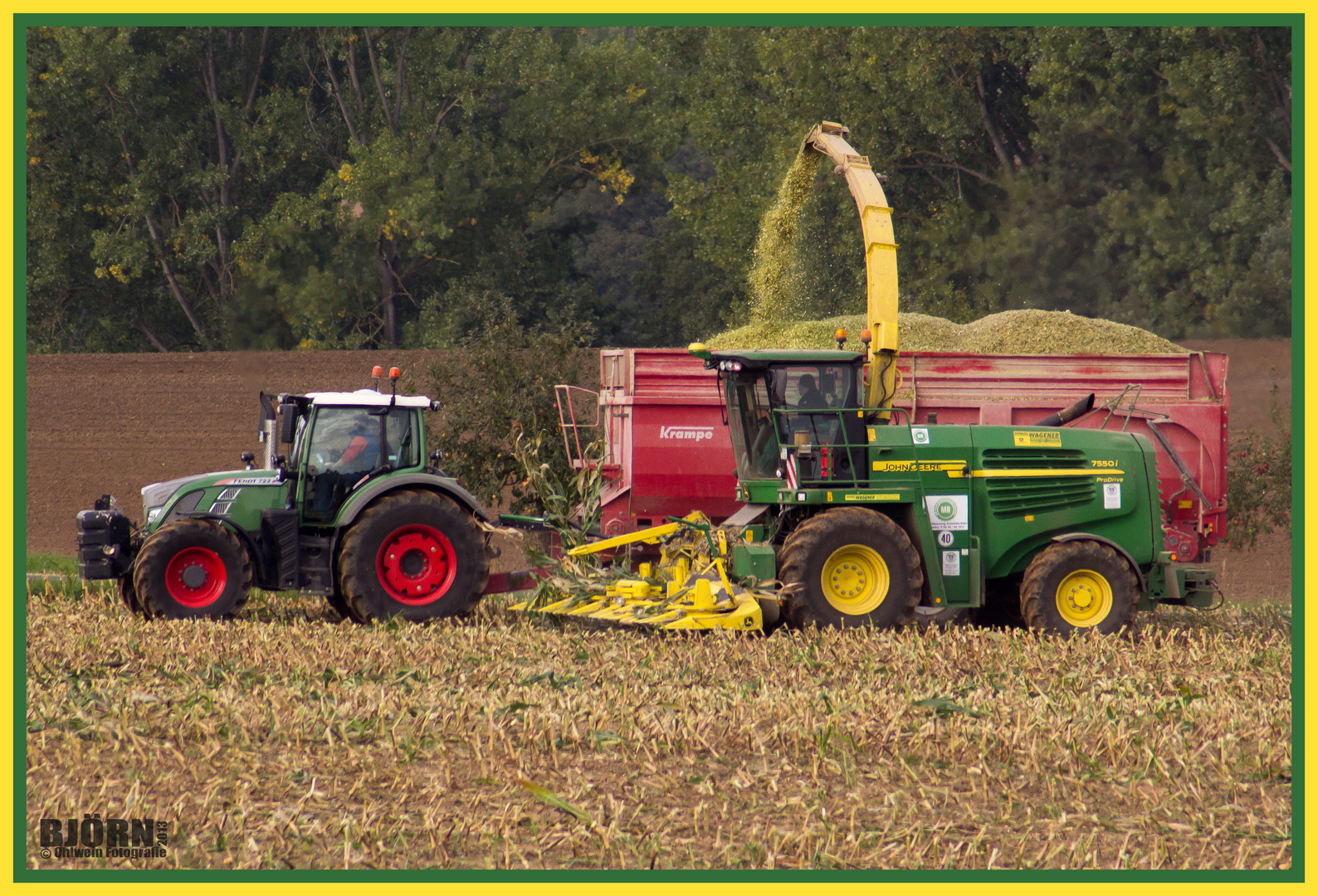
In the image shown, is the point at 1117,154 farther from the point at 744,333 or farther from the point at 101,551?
the point at 101,551

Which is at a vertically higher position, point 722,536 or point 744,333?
point 744,333

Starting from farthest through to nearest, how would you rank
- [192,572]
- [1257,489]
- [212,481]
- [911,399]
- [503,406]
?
[503,406]
[1257,489]
[911,399]
[212,481]
[192,572]

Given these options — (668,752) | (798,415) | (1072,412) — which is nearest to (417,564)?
(798,415)

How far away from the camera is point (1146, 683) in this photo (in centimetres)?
705

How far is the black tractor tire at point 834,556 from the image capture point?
28.3 feet

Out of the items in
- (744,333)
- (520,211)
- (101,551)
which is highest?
(520,211)

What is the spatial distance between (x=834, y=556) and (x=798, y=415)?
1079 millimetres

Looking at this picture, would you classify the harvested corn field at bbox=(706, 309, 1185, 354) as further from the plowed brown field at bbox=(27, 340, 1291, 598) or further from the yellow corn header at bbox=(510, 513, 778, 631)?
the plowed brown field at bbox=(27, 340, 1291, 598)

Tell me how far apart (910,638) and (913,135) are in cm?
1719

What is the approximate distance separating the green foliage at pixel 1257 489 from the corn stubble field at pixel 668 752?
536 centimetres

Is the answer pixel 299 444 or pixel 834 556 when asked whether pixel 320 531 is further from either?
pixel 834 556

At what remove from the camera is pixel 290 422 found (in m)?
9.88

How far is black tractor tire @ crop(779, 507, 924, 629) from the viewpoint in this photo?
864cm

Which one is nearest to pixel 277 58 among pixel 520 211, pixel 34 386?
pixel 520 211
